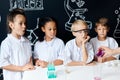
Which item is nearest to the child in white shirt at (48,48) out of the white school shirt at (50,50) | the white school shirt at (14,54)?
the white school shirt at (50,50)

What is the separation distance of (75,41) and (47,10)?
0.41m

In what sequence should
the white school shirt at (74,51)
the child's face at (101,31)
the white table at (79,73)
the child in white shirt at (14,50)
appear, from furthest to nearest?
the child's face at (101,31) → the white school shirt at (74,51) → the child in white shirt at (14,50) → the white table at (79,73)

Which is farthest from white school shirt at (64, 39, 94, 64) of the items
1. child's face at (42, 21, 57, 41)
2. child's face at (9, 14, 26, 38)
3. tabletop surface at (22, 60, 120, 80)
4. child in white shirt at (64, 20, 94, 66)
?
child's face at (9, 14, 26, 38)

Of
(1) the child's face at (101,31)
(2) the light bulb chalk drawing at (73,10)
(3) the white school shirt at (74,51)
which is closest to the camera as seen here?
(3) the white school shirt at (74,51)

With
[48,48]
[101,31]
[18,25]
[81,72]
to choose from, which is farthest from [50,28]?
[81,72]

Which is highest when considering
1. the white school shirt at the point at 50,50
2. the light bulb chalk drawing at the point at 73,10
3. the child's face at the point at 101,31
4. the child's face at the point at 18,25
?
the light bulb chalk drawing at the point at 73,10

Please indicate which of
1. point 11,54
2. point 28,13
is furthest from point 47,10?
point 11,54

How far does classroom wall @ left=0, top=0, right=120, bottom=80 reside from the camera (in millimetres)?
2309

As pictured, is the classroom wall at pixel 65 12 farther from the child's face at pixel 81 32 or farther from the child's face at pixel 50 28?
the child's face at pixel 81 32

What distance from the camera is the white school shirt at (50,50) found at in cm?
218

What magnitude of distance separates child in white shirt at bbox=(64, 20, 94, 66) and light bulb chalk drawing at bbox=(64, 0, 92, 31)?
0.27 meters

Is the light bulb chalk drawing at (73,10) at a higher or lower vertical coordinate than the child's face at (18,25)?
higher

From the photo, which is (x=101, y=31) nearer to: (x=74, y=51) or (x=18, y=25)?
(x=74, y=51)

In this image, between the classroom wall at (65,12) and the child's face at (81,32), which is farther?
the classroom wall at (65,12)
